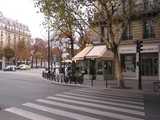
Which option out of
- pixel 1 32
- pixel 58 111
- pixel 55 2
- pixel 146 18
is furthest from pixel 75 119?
pixel 1 32

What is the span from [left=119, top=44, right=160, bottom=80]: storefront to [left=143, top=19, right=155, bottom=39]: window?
108cm

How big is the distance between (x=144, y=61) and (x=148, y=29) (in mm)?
3164

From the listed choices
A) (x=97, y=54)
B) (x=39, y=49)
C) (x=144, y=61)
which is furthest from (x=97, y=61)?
(x=39, y=49)

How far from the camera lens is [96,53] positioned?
38125mm

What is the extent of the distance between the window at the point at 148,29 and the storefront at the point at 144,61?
3.53ft

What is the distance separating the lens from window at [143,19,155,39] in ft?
117

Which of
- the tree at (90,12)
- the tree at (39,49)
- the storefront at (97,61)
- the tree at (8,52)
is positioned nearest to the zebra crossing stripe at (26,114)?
the tree at (90,12)

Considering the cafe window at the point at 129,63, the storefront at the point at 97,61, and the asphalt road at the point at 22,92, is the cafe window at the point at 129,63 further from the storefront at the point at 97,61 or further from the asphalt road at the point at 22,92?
the asphalt road at the point at 22,92

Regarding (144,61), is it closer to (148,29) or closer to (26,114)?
(148,29)

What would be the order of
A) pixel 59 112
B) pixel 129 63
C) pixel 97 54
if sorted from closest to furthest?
pixel 59 112, pixel 97 54, pixel 129 63

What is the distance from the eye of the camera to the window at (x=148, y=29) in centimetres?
3562

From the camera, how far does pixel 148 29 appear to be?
36.1 meters

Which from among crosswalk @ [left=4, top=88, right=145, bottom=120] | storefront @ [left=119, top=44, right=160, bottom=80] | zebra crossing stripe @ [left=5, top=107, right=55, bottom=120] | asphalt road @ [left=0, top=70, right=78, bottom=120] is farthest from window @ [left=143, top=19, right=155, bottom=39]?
zebra crossing stripe @ [left=5, top=107, right=55, bottom=120]

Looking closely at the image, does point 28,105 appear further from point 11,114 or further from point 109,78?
point 109,78
